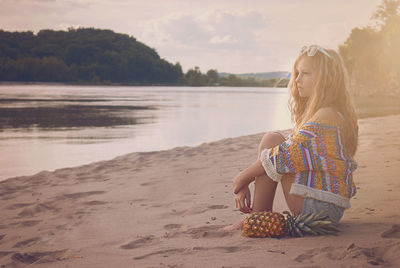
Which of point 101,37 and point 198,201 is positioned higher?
point 101,37

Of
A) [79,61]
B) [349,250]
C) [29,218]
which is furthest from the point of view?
[79,61]

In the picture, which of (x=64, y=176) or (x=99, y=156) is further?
(x=99, y=156)

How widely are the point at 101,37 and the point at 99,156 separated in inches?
4172

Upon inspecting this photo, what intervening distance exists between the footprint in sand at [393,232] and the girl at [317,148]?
304mm

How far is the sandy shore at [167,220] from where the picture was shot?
2482 millimetres

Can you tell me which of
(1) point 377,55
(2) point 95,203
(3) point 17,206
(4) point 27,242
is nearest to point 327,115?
(4) point 27,242

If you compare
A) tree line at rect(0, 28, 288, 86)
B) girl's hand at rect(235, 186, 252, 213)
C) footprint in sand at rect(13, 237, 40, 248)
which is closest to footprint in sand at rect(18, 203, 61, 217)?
footprint in sand at rect(13, 237, 40, 248)

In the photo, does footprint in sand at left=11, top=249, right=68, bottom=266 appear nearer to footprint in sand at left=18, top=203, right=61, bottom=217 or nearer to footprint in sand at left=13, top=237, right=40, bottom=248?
footprint in sand at left=13, top=237, right=40, bottom=248

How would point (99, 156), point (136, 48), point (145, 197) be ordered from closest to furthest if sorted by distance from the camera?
point (145, 197), point (99, 156), point (136, 48)

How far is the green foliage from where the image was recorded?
91.6 metres

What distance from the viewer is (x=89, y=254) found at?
9.93 ft

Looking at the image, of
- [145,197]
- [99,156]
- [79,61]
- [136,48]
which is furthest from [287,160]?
[136,48]

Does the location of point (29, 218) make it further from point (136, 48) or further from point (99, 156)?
point (136, 48)

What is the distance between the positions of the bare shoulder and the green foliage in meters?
95.1
